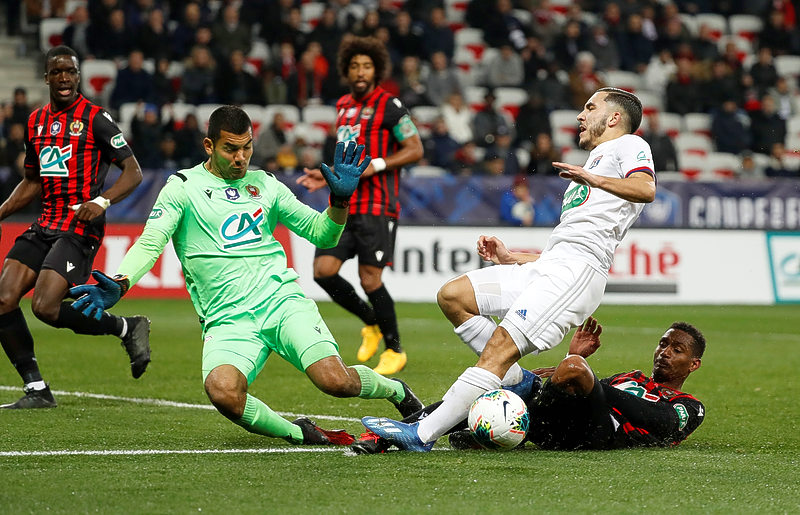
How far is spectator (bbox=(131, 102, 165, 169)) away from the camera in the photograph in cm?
1830

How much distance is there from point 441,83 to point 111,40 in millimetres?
5675

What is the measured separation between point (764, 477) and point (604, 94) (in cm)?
212

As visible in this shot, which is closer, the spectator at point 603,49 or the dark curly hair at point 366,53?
the dark curly hair at point 366,53

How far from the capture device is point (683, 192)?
1941 cm

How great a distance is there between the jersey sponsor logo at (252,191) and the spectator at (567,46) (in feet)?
55.2

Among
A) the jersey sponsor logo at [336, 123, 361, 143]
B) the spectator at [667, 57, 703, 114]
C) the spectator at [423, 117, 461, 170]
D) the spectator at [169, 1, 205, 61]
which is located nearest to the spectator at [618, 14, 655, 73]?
the spectator at [667, 57, 703, 114]

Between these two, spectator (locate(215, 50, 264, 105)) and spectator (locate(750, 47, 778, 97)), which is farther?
spectator (locate(750, 47, 778, 97))

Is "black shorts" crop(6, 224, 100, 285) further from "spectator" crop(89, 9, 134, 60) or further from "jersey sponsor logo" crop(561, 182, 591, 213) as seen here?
"spectator" crop(89, 9, 134, 60)

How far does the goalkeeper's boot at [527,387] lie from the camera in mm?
6020

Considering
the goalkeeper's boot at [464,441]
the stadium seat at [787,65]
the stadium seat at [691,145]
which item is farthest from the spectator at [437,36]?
the goalkeeper's boot at [464,441]

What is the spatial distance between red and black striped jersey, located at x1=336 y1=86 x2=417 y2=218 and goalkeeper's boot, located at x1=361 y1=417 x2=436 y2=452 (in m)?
4.28

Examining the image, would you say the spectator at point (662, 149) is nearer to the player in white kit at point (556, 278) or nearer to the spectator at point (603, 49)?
the spectator at point (603, 49)

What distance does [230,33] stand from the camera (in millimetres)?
20531

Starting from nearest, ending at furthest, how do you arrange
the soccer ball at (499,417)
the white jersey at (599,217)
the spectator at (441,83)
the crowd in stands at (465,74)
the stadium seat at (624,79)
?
the soccer ball at (499,417), the white jersey at (599,217), the crowd in stands at (465,74), the spectator at (441,83), the stadium seat at (624,79)
